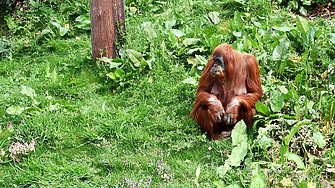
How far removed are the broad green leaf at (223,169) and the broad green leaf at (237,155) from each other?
0.12ft

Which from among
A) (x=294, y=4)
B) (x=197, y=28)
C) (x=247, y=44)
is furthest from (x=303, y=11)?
(x=197, y=28)

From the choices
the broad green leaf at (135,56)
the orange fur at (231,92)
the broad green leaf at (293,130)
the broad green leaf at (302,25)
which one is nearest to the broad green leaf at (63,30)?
the broad green leaf at (135,56)

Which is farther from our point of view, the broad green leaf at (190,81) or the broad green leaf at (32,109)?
the broad green leaf at (190,81)

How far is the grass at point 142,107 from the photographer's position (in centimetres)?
334

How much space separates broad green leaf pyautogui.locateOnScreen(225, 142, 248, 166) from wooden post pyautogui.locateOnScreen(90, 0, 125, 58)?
2159mm

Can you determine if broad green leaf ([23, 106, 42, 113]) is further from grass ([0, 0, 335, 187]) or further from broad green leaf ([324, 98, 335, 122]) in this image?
broad green leaf ([324, 98, 335, 122])

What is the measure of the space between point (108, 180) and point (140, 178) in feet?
0.87

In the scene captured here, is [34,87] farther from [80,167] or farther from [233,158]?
[233,158]

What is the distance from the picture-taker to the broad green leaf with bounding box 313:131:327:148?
10.8 ft

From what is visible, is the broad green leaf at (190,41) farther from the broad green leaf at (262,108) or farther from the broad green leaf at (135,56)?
the broad green leaf at (262,108)

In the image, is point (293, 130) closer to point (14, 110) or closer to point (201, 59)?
point (201, 59)

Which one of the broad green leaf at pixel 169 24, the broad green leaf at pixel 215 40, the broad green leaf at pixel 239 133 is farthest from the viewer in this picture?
the broad green leaf at pixel 169 24

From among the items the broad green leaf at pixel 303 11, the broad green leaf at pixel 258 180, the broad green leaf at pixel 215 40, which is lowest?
the broad green leaf at pixel 258 180

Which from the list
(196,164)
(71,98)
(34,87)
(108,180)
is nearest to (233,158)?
(196,164)
